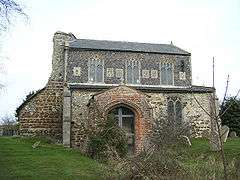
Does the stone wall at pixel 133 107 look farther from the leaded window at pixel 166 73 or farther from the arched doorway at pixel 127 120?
the leaded window at pixel 166 73

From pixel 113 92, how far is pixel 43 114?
22.8 ft

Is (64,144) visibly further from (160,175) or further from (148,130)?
(160,175)

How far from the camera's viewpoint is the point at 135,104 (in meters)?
25.5

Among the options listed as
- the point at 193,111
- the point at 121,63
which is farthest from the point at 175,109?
the point at 121,63

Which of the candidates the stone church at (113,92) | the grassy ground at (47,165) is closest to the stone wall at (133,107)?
the stone church at (113,92)

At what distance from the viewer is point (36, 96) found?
97.2ft

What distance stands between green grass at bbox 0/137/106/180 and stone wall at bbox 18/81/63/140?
618 cm

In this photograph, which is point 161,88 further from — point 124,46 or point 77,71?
point 77,71

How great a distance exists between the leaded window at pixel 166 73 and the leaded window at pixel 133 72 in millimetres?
2124

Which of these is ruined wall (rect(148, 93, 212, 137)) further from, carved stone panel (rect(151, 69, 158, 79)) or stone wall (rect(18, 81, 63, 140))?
stone wall (rect(18, 81, 63, 140))

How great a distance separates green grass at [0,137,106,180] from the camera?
14477 mm

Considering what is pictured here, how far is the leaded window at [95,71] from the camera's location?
32.2 metres

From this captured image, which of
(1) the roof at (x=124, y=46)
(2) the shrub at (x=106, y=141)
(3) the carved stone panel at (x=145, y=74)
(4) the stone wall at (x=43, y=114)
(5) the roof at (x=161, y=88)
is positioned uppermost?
(1) the roof at (x=124, y=46)

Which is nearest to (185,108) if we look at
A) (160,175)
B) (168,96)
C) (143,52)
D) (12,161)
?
(168,96)
